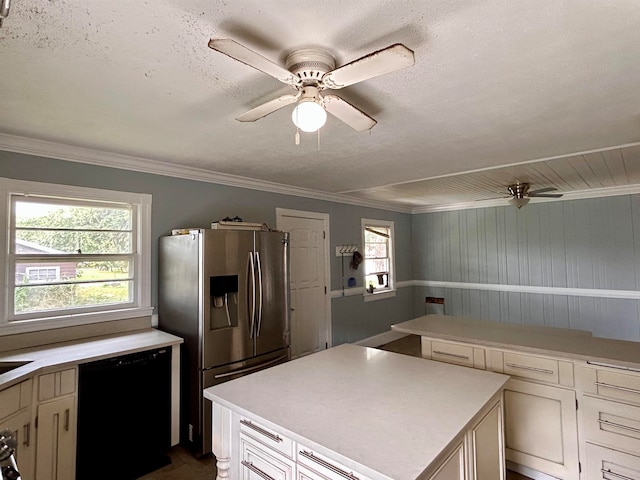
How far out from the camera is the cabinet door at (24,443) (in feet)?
6.02

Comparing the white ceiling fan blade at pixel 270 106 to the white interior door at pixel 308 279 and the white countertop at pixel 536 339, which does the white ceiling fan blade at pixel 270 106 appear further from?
the white interior door at pixel 308 279

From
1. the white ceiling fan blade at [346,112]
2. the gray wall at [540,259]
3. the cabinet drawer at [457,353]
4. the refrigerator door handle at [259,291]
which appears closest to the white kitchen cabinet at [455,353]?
the cabinet drawer at [457,353]

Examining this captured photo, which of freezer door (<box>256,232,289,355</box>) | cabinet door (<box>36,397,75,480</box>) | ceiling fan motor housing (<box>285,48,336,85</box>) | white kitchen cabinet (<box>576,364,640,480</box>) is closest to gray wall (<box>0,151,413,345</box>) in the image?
freezer door (<box>256,232,289,355</box>)

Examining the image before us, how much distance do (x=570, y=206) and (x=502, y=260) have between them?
1.21 meters

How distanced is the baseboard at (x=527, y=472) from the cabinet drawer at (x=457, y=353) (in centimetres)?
70

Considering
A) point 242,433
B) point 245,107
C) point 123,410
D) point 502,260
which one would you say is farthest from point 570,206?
point 123,410

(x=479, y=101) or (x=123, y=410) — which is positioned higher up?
(x=479, y=101)

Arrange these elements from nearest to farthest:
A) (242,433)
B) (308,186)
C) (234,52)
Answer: (234,52) < (242,433) < (308,186)

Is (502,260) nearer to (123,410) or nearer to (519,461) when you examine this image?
(519,461)

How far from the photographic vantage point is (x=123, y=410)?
229 cm

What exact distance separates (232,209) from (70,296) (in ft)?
5.34

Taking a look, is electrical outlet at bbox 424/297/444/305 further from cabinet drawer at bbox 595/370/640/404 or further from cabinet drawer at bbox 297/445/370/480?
cabinet drawer at bbox 297/445/370/480

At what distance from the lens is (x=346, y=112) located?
1.65m

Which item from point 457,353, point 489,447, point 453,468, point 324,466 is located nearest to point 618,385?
point 457,353
